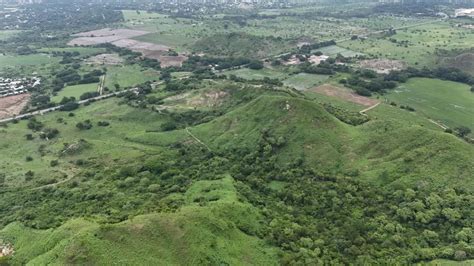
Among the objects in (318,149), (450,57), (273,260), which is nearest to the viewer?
(273,260)

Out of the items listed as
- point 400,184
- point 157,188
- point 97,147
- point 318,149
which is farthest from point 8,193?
point 400,184

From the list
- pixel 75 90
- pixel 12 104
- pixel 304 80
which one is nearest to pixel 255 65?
pixel 304 80

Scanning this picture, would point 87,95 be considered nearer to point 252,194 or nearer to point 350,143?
point 252,194

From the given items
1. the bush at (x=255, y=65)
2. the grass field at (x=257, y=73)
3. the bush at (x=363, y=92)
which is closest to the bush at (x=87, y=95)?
the grass field at (x=257, y=73)

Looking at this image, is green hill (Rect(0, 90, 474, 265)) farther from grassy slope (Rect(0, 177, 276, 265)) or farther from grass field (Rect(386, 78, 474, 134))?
grass field (Rect(386, 78, 474, 134))

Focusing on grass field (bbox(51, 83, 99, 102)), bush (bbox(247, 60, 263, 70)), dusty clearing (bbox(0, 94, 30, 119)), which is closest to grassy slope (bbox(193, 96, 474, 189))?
grass field (bbox(51, 83, 99, 102))

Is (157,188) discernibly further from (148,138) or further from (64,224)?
(148,138)
